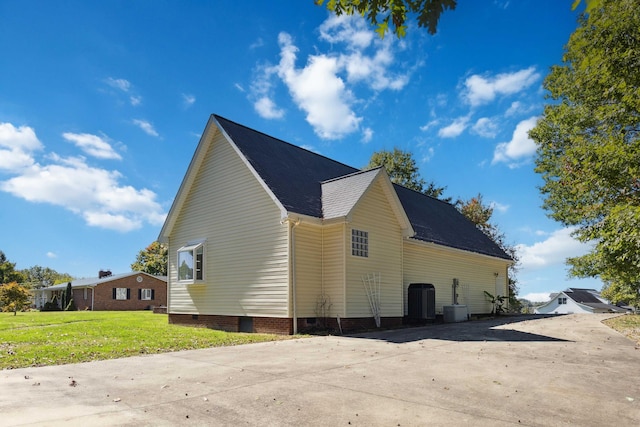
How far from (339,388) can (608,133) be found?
46.9 feet

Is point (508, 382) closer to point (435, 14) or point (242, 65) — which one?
point (435, 14)

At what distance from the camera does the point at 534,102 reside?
78.0ft

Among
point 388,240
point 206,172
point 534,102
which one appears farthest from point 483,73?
point 534,102

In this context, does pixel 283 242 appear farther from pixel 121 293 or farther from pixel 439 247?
pixel 121 293

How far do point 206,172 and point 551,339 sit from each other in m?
12.9

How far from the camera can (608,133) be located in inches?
599

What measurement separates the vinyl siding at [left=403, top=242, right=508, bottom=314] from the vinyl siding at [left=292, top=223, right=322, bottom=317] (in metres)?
4.69

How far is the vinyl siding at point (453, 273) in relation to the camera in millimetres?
18359

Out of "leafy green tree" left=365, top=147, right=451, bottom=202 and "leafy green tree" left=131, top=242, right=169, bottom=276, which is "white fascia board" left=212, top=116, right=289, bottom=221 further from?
"leafy green tree" left=131, top=242, right=169, bottom=276

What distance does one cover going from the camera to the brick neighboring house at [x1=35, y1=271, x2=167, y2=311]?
137ft

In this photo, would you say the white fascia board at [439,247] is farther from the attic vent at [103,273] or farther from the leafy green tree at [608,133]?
the attic vent at [103,273]

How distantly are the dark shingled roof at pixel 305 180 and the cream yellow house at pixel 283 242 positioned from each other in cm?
7

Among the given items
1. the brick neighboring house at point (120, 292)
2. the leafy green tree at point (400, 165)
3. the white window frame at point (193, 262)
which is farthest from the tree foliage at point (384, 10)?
the brick neighboring house at point (120, 292)

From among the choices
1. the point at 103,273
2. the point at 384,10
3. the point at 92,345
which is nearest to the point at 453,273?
the point at 92,345
